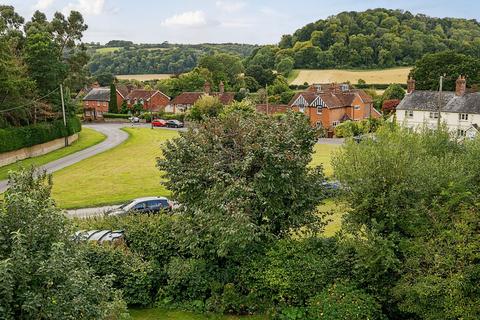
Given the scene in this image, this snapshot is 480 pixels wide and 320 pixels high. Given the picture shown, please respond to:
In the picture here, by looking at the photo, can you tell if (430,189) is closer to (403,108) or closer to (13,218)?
(13,218)

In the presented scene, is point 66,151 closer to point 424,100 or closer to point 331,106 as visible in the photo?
point 331,106

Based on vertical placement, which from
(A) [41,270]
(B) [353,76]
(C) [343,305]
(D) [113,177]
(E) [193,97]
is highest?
(B) [353,76]

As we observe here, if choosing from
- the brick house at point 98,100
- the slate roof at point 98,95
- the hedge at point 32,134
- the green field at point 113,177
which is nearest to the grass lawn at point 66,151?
the hedge at point 32,134

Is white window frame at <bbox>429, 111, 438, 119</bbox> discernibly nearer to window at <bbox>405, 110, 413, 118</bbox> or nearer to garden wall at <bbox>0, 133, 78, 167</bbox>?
window at <bbox>405, 110, 413, 118</bbox>

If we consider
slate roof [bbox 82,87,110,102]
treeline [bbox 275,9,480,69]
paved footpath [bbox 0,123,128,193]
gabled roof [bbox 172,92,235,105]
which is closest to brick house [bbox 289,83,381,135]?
gabled roof [bbox 172,92,235,105]

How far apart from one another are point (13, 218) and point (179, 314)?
8752 mm

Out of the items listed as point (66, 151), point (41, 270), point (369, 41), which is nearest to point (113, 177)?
point (66, 151)

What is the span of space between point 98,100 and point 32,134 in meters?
52.4

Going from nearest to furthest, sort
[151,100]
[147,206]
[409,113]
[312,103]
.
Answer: [147,206] → [409,113] → [312,103] → [151,100]

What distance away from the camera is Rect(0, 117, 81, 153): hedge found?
45438 millimetres

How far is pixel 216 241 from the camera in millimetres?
17578

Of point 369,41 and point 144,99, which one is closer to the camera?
point 144,99

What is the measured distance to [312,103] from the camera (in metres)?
69.6

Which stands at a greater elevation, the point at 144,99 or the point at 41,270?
the point at 41,270
